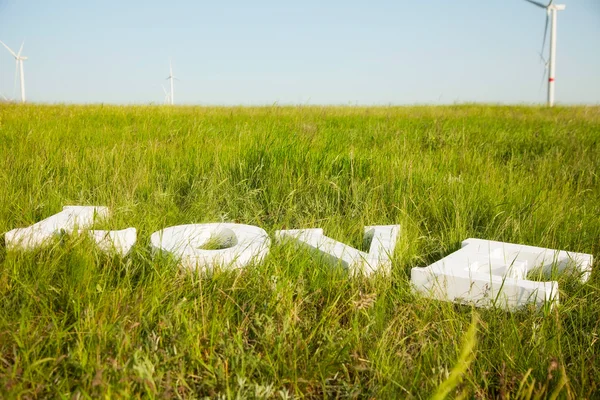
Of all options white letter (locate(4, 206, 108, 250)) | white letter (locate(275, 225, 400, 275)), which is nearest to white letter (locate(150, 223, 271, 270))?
white letter (locate(275, 225, 400, 275))

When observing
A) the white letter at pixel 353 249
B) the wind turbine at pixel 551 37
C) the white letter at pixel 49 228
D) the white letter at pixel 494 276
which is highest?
the wind turbine at pixel 551 37

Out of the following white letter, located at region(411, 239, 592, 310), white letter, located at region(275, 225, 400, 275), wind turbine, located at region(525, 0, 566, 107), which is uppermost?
wind turbine, located at region(525, 0, 566, 107)

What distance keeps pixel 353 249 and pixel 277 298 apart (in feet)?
2.33

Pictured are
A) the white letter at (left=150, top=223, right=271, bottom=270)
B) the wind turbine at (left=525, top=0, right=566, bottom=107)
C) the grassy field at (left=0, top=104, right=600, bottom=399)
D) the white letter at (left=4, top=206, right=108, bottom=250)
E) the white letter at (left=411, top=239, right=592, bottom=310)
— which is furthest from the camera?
the wind turbine at (left=525, top=0, right=566, bottom=107)

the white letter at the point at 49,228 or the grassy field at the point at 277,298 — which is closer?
the grassy field at the point at 277,298

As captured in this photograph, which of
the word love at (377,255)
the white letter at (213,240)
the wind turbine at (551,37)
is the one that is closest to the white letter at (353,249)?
the word love at (377,255)

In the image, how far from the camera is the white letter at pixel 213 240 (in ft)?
7.98

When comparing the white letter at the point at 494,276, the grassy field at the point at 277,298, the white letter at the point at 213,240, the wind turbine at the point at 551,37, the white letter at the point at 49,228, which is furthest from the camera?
the wind turbine at the point at 551,37

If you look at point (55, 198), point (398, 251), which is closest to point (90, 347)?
point (398, 251)

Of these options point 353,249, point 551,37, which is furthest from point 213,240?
point 551,37

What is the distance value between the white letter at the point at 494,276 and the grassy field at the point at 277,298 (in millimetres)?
74

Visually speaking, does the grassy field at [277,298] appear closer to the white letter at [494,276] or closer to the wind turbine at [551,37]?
the white letter at [494,276]

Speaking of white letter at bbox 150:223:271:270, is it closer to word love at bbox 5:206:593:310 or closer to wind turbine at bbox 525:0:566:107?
word love at bbox 5:206:593:310

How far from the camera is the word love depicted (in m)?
2.37
